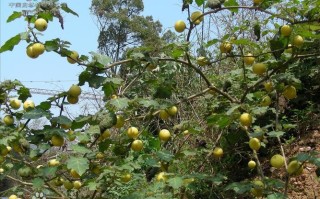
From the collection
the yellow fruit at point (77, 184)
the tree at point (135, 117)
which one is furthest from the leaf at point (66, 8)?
the yellow fruit at point (77, 184)

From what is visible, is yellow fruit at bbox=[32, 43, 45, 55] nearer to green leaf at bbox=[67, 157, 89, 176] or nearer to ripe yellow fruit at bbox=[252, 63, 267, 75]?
green leaf at bbox=[67, 157, 89, 176]

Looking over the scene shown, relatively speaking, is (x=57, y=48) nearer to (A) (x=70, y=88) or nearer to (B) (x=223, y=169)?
(A) (x=70, y=88)

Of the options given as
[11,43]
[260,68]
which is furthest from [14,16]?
[260,68]

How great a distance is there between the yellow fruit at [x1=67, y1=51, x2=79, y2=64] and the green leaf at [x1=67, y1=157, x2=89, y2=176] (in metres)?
0.40

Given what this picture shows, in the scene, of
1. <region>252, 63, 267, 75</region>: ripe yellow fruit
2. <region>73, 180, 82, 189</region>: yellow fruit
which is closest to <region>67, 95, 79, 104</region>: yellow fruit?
<region>73, 180, 82, 189</region>: yellow fruit

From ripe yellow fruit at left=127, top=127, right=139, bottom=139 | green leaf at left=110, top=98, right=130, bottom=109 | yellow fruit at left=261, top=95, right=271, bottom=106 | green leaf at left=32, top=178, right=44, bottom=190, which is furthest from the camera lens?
yellow fruit at left=261, top=95, right=271, bottom=106

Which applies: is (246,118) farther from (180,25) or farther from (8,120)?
(8,120)

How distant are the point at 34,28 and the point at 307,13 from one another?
1.31 m

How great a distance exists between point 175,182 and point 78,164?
0.44m

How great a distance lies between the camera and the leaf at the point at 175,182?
1949 mm

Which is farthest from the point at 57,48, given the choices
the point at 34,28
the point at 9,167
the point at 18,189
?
the point at 18,189

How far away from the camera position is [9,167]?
84.4 inches

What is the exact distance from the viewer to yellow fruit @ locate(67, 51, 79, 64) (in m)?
1.84

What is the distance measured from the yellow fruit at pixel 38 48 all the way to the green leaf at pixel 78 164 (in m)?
0.44
